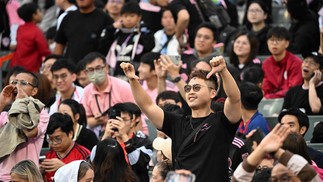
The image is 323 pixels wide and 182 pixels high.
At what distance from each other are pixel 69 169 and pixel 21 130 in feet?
3.81

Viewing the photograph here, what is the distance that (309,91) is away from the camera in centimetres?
1450

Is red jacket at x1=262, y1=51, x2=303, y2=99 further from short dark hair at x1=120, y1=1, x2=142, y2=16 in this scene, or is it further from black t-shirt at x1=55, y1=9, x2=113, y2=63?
black t-shirt at x1=55, y1=9, x2=113, y2=63

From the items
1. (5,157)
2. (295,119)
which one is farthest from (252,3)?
(5,157)

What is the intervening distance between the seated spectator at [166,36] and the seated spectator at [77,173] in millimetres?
6239

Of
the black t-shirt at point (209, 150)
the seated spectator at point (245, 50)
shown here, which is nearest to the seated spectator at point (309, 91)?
the seated spectator at point (245, 50)

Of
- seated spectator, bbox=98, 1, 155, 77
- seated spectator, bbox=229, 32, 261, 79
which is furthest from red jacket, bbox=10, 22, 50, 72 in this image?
seated spectator, bbox=229, 32, 261, 79

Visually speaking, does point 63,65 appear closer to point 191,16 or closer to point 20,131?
point 20,131

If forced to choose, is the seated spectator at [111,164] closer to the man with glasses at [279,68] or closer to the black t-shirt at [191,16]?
the man with glasses at [279,68]

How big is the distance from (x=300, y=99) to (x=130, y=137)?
2.76m

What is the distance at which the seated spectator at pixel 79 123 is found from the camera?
1324 cm

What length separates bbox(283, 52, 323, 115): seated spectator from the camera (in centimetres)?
1448

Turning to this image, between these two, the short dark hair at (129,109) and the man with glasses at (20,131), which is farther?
the short dark hair at (129,109)

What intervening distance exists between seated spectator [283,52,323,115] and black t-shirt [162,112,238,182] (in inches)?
157

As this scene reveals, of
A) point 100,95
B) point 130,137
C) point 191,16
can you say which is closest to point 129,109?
point 130,137
